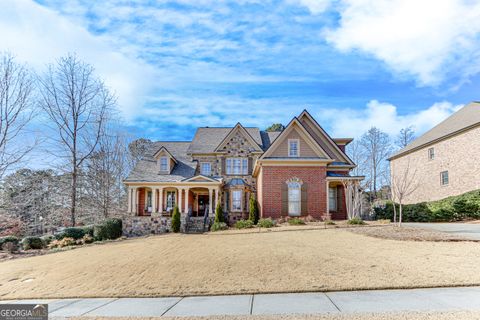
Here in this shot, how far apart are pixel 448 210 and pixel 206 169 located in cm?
1859

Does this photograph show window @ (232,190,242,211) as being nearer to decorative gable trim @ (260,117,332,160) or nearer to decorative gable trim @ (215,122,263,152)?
decorative gable trim @ (215,122,263,152)

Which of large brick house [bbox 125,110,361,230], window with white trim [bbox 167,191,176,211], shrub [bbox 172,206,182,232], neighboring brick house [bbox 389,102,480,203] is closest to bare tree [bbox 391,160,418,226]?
neighboring brick house [bbox 389,102,480,203]

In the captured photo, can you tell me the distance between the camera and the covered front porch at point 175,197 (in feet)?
86.7

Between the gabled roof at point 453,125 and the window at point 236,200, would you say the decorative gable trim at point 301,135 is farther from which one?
the gabled roof at point 453,125

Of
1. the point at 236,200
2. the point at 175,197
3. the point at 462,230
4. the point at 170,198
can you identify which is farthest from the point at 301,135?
the point at 170,198

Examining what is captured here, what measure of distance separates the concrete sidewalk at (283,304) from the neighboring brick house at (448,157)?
1918 centimetres

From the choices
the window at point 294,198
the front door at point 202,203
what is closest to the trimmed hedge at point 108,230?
the front door at point 202,203

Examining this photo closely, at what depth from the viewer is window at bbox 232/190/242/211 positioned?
2644 cm

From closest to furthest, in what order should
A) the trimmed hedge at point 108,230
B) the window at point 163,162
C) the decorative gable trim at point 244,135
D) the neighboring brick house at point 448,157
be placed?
the trimmed hedge at point 108,230, the neighboring brick house at point 448,157, the decorative gable trim at point 244,135, the window at point 163,162

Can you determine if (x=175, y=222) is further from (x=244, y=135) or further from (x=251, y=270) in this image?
(x=251, y=270)

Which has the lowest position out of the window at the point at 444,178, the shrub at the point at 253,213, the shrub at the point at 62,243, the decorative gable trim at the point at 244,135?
the shrub at the point at 62,243

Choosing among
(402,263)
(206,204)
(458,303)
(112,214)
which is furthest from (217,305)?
(112,214)

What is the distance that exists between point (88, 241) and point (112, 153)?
12059 millimetres

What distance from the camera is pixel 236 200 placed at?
2647 centimetres
